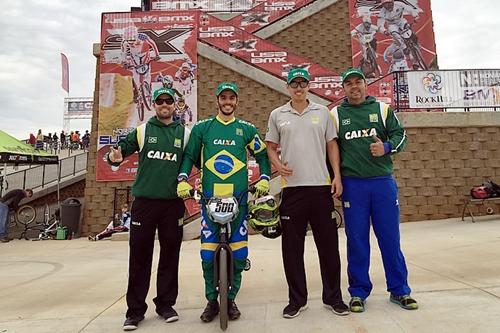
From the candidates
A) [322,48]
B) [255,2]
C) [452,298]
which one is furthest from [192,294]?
[255,2]

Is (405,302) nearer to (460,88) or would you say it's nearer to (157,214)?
(157,214)

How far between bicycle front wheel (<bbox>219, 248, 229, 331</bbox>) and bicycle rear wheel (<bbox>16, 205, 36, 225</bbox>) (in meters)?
11.0

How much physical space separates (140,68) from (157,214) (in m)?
9.67

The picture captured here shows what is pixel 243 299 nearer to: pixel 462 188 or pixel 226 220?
pixel 226 220

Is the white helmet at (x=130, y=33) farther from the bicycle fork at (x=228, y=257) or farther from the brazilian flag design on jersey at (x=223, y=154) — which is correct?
the bicycle fork at (x=228, y=257)

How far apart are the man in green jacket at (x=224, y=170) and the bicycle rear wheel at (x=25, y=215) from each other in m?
10.6

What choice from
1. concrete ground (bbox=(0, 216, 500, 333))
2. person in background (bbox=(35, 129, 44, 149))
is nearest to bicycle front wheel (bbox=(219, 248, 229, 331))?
concrete ground (bbox=(0, 216, 500, 333))

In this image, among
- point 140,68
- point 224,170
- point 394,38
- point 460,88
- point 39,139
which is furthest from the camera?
point 39,139

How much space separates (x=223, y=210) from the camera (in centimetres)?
253

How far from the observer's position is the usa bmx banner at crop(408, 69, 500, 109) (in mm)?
8891

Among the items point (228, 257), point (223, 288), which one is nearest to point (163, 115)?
point (228, 257)

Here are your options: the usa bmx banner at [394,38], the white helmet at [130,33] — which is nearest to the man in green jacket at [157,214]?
the white helmet at [130,33]

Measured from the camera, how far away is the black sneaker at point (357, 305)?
2.60 m

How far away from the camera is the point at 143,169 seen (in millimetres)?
2885
